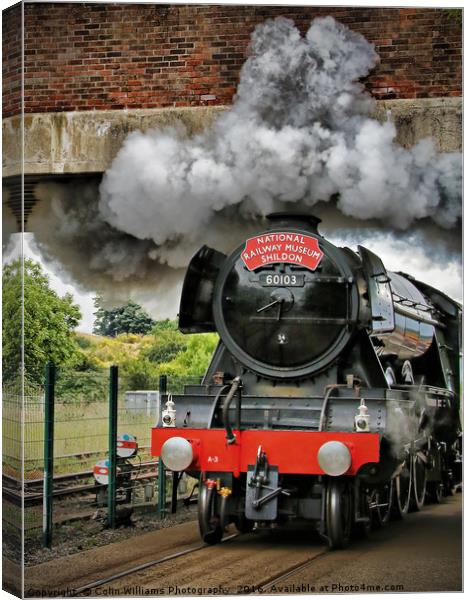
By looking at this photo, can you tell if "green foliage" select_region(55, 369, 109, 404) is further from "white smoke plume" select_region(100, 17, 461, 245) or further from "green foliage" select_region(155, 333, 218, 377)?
"white smoke plume" select_region(100, 17, 461, 245)

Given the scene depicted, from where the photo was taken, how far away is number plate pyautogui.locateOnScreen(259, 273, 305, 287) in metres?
9.86

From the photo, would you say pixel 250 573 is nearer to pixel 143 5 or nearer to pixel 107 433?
pixel 107 433

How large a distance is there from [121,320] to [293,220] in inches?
70.1

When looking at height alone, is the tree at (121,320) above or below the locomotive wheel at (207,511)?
above

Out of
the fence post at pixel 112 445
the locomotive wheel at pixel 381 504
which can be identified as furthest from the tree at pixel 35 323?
the locomotive wheel at pixel 381 504

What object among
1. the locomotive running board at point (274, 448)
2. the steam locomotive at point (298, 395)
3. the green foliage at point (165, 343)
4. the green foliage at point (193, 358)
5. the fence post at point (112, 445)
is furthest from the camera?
the green foliage at point (193, 358)

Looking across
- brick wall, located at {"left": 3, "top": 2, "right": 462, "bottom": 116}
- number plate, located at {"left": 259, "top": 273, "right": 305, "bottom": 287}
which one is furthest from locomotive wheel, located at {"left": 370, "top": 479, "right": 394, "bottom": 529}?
brick wall, located at {"left": 3, "top": 2, "right": 462, "bottom": 116}

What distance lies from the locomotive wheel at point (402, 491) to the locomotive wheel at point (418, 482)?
84mm

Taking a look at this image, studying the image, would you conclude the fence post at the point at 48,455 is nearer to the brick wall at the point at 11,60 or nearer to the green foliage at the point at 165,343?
the green foliage at the point at 165,343

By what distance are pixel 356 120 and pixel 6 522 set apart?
4430 millimetres

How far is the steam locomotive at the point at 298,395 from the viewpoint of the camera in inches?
360

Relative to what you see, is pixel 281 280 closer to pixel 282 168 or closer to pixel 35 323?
pixel 282 168

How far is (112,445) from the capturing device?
10.9m

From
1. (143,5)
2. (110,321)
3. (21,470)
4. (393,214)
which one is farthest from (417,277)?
(21,470)
